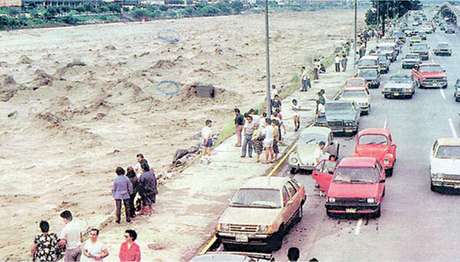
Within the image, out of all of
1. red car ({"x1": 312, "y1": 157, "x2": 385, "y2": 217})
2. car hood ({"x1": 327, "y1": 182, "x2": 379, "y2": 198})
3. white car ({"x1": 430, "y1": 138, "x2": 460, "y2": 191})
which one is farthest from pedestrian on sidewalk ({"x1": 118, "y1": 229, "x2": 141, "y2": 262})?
white car ({"x1": 430, "y1": 138, "x2": 460, "y2": 191})

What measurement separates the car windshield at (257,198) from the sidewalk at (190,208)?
1.28 m

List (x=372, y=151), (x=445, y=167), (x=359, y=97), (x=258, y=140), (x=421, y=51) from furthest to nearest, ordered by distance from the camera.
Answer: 1. (x=421, y=51)
2. (x=359, y=97)
3. (x=258, y=140)
4. (x=372, y=151)
5. (x=445, y=167)

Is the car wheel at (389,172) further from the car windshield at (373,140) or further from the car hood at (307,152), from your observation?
the car hood at (307,152)

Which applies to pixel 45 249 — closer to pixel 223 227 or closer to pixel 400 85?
pixel 223 227

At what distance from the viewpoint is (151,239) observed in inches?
743

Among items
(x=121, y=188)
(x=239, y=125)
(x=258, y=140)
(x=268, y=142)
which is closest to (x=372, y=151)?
(x=268, y=142)

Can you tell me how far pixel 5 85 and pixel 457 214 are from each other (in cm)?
4788

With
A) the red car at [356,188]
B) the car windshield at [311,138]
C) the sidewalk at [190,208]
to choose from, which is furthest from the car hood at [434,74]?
the red car at [356,188]

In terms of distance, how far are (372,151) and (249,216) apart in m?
8.90

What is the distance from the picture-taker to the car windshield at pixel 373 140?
86.4ft

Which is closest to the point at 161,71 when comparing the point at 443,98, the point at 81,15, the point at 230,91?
the point at 230,91

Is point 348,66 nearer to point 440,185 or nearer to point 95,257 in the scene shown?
point 440,185

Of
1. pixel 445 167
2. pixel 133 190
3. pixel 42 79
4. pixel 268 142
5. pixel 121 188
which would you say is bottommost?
pixel 42 79

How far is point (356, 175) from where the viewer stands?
21.0 m
